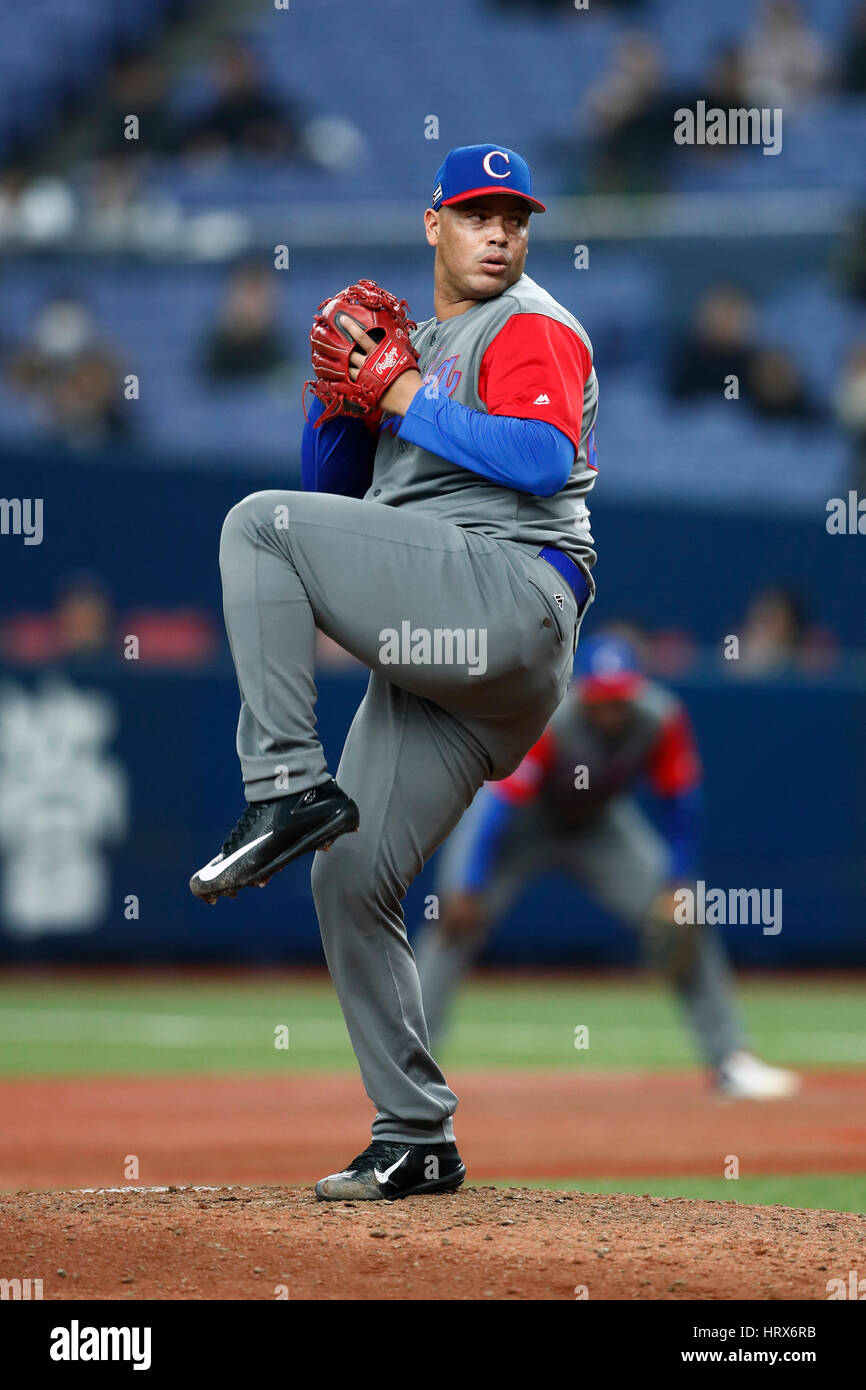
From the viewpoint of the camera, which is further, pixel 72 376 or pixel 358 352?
pixel 72 376

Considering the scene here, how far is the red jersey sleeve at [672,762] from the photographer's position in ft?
29.9

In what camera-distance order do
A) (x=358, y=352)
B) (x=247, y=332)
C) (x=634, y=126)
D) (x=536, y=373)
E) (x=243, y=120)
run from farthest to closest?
1. (x=243, y=120)
2. (x=634, y=126)
3. (x=247, y=332)
4. (x=358, y=352)
5. (x=536, y=373)

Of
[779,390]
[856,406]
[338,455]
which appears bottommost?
[338,455]

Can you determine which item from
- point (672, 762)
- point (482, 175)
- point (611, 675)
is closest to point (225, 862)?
point (482, 175)

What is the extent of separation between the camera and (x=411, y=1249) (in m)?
3.91

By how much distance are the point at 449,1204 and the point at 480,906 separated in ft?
15.0

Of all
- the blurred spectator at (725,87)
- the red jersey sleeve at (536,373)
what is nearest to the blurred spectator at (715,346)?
the blurred spectator at (725,87)

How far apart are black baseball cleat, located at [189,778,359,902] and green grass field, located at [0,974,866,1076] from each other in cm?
612

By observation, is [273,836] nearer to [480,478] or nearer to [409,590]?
[409,590]

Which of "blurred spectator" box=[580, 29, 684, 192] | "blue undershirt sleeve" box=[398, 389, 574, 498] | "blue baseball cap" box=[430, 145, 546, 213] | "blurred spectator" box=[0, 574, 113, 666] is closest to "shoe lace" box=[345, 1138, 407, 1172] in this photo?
"blue undershirt sleeve" box=[398, 389, 574, 498]

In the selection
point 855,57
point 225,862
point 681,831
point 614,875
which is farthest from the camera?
point 855,57

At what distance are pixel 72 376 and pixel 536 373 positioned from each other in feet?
41.6
